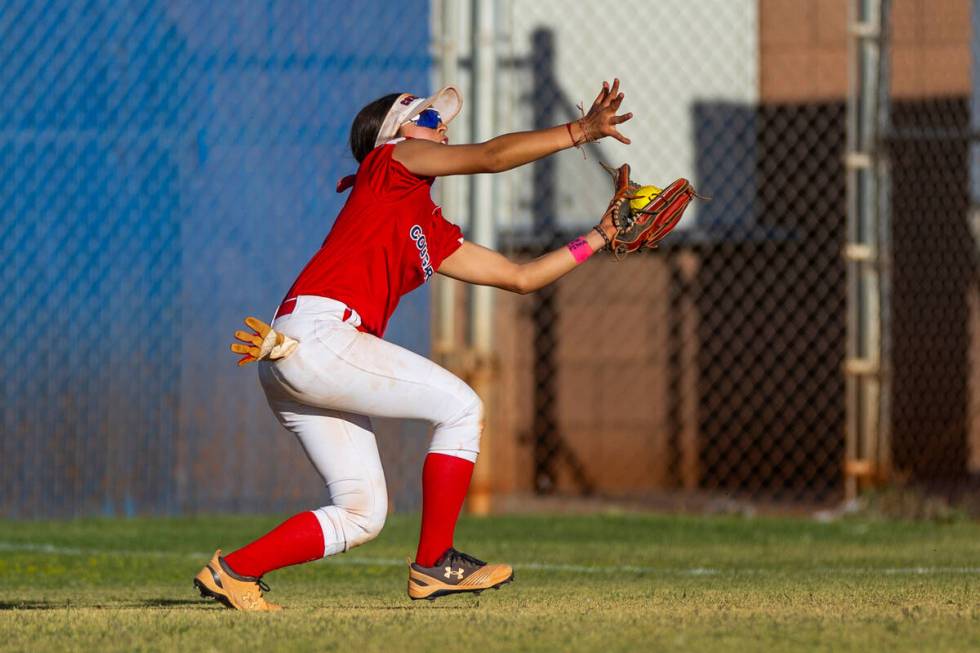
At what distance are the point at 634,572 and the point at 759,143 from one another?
6319mm

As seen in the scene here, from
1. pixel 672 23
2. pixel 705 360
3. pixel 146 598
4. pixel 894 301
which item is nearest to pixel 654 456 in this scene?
pixel 705 360

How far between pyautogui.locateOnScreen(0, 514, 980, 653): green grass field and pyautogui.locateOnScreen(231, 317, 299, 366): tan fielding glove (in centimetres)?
Answer: 73

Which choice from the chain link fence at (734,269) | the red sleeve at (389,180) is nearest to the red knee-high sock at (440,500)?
the red sleeve at (389,180)

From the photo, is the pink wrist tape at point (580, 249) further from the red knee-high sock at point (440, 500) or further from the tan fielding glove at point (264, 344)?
the tan fielding glove at point (264, 344)

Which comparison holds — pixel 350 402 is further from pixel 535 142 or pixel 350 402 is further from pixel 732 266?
pixel 732 266

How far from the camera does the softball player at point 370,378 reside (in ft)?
15.7

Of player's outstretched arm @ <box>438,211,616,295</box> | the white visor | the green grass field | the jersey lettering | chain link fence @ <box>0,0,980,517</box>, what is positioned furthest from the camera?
chain link fence @ <box>0,0,980,517</box>

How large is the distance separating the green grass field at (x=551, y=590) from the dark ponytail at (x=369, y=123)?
4.74ft

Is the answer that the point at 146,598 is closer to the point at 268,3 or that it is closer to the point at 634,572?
the point at 634,572

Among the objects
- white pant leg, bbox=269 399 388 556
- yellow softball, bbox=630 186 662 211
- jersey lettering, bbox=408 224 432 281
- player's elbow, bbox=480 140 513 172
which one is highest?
player's elbow, bbox=480 140 513 172

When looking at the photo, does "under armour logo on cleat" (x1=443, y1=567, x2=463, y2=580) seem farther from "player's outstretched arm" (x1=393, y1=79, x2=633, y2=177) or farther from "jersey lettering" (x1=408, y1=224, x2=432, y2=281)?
"player's outstretched arm" (x1=393, y1=79, x2=633, y2=177)

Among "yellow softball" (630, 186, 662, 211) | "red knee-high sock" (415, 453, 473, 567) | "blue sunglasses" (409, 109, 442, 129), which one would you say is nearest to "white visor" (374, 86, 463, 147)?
"blue sunglasses" (409, 109, 442, 129)

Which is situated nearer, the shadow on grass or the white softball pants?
the white softball pants

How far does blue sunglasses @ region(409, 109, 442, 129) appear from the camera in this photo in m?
5.21
